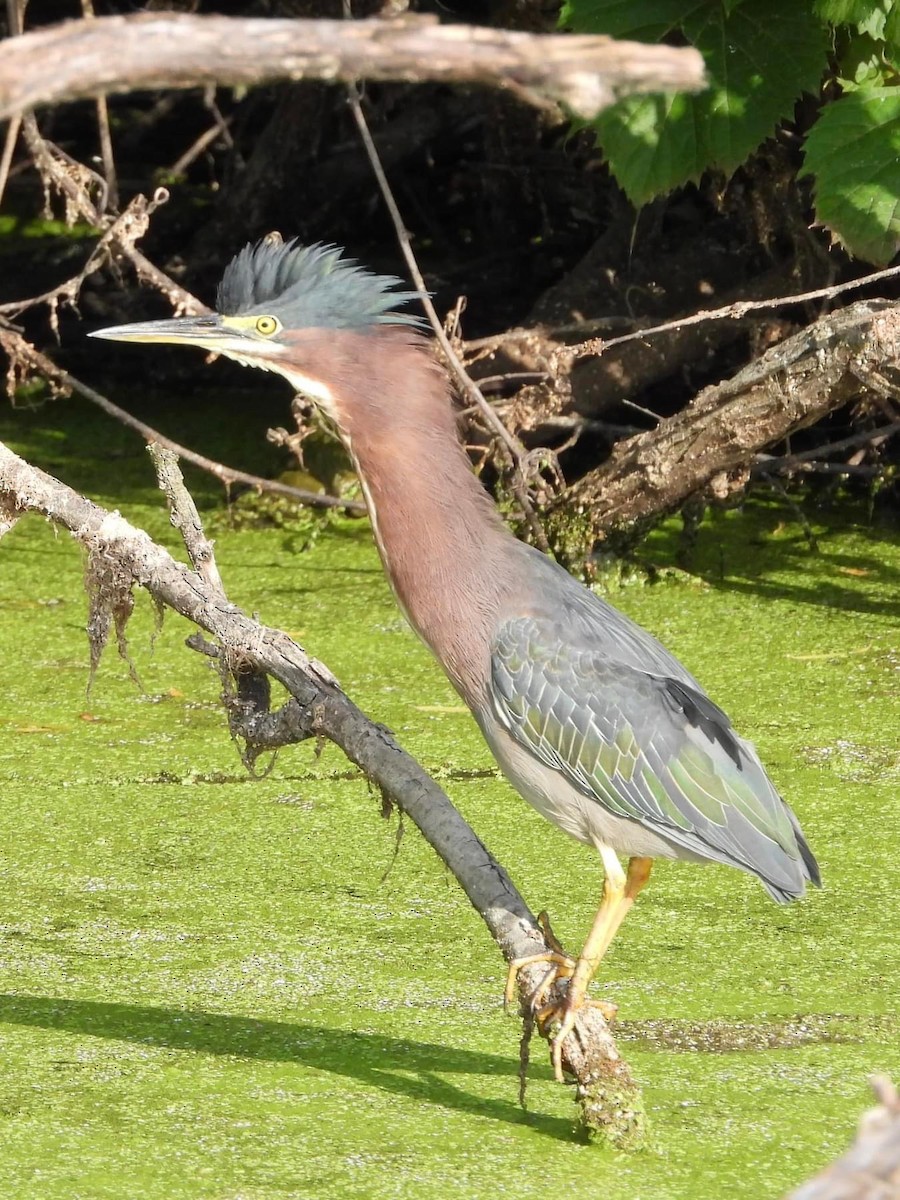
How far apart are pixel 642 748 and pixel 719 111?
1.87 m

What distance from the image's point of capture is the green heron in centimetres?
250

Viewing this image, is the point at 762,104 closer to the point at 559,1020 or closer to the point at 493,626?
the point at 493,626

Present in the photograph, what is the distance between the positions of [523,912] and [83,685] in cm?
198

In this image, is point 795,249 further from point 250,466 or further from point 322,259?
point 322,259

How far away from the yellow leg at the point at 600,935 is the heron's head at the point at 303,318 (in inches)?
33.3

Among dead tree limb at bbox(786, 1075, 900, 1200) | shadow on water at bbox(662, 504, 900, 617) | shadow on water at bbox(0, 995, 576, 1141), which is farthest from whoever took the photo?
shadow on water at bbox(662, 504, 900, 617)

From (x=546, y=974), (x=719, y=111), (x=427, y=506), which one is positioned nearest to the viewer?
(x=546, y=974)

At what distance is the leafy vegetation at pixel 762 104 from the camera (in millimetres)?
3654

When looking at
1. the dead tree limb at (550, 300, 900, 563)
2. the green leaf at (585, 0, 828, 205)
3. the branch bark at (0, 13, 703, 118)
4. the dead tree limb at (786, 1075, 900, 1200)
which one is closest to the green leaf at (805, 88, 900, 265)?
the green leaf at (585, 0, 828, 205)

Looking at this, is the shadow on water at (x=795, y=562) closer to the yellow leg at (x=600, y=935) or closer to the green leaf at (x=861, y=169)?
the green leaf at (x=861, y=169)

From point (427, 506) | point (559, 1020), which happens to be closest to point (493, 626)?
point (427, 506)

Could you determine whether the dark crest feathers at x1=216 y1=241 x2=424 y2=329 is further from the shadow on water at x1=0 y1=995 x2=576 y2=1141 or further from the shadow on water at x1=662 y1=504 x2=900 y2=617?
the shadow on water at x1=662 y1=504 x2=900 y2=617

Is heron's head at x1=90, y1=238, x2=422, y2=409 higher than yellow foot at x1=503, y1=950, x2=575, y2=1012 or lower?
higher

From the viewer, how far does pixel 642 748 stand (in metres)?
2.59
